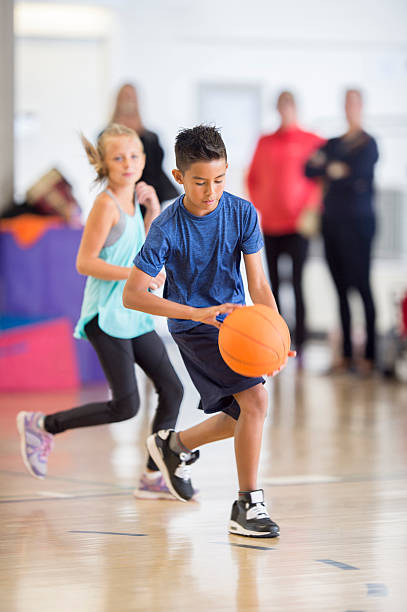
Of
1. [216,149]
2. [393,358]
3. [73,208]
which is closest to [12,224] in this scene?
[73,208]

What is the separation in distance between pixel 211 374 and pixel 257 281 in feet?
0.87

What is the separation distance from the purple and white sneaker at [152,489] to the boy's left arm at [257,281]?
0.75 meters

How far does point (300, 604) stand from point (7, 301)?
3578 millimetres

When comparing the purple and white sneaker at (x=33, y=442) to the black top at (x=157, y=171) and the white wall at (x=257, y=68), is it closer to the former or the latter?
the black top at (x=157, y=171)

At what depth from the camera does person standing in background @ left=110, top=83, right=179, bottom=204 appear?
447 centimetres

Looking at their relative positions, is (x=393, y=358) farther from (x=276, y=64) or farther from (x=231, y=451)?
(x=276, y=64)

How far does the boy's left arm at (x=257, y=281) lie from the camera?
7.77 ft

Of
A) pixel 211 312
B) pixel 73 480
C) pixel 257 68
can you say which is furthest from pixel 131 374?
pixel 257 68

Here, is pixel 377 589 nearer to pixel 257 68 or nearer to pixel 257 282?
pixel 257 282

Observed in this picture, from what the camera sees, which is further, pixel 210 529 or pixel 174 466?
pixel 174 466

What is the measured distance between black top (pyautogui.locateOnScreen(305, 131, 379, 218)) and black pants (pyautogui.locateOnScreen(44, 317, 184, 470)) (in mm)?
2606

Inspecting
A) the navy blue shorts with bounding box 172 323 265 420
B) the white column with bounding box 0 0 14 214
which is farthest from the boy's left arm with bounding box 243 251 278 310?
the white column with bounding box 0 0 14 214

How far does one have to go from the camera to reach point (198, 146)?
2240 mm

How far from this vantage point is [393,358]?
5.33m
